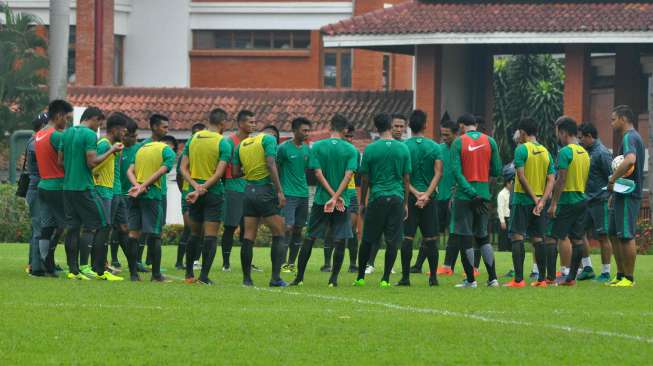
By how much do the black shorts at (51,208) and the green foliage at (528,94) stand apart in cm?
2847

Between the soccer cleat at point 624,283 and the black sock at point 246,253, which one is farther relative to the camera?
the soccer cleat at point 624,283

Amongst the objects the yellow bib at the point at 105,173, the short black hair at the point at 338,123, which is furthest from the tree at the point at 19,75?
the short black hair at the point at 338,123

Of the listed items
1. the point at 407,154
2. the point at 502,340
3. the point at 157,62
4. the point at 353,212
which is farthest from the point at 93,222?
the point at 157,62

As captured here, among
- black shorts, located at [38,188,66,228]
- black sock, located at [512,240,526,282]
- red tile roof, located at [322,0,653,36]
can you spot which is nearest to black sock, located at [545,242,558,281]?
black sock, located at [512,240,526,282]

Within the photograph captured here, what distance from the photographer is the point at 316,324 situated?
13844 mm

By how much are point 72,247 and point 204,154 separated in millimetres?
2018

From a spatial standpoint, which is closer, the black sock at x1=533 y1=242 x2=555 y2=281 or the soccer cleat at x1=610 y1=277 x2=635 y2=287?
the black sock at x1=533 y1=242 x2=555 y2=281

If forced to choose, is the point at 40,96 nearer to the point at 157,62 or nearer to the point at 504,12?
the point at 157,62

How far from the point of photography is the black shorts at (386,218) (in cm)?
1812

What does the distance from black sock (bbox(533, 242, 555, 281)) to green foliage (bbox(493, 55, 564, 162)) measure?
27.5 meters

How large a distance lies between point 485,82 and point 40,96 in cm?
1310

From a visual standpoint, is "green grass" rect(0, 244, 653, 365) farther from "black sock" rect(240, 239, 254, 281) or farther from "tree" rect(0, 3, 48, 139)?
"tree" rect(0, 3, 48, 139)

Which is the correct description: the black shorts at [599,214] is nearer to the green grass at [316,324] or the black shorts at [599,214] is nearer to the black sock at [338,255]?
the green grass at [316,324]

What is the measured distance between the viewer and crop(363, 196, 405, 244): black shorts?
59.5 feet
